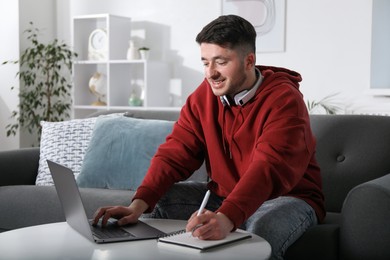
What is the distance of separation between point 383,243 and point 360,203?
0.47 ft

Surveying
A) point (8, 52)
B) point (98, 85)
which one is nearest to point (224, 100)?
point (98, 85)

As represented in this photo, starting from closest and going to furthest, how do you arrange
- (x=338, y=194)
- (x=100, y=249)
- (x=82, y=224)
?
(x=100, y=249)
(x=82, y=224)
(x=338, y=194)

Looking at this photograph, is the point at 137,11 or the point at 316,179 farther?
the point at 137,11

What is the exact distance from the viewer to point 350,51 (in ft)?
15.1

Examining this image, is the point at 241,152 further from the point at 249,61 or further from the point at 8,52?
the point at 8,52

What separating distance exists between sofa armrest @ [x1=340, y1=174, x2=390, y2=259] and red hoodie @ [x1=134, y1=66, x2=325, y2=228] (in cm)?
14

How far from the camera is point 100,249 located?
163cm

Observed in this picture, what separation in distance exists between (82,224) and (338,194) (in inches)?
50.7

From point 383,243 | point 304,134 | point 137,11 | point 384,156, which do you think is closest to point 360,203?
point 383,243

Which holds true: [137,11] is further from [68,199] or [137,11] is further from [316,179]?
[68,199]

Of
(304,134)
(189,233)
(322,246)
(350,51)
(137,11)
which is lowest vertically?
(322,246)

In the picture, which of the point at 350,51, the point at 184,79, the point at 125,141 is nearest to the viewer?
the point at 125,141

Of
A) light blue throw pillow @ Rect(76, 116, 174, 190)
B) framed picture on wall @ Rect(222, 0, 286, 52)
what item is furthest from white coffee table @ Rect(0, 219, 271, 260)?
framed picture on wall @ Rect(222, 0, 286, 52)

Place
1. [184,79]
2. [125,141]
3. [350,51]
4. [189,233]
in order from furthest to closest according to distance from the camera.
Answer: [184,79] < [350,51] < [125,141] < [189,233]
